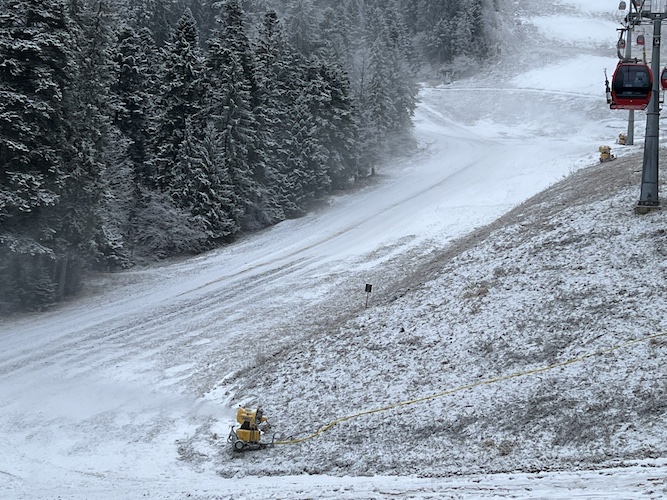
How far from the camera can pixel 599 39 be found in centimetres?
8538

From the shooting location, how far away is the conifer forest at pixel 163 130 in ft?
80.3

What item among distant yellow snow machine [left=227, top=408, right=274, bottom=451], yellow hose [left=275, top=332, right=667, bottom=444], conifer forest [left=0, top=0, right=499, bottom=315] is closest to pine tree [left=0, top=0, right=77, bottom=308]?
conifer forest [left=0, top=0, right=499, bottom=315]

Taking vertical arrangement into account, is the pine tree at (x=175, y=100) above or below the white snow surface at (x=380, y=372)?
above

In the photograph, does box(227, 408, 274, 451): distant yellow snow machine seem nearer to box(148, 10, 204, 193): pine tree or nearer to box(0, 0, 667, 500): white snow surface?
box(0, 0, 667, 500): white snow surface

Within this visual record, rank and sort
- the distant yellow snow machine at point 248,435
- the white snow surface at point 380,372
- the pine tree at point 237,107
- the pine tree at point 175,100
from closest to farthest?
the white snow surface at point 380,372
the distant yellow snow machine at point 248,435
the pine tree at point 175,100
the pine tree at point 237,107

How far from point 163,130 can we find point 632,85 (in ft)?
89.8

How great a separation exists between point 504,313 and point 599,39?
82155mm

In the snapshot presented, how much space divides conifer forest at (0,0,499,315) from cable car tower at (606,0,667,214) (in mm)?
19646

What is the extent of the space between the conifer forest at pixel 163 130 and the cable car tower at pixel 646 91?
19.6m

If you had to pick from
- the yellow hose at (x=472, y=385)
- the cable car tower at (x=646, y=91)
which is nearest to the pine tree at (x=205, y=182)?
the cable car tower at (x=646, y=91)

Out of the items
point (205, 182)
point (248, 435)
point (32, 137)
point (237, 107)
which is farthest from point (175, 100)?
point (248, 435)

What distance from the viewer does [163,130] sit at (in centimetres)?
3694

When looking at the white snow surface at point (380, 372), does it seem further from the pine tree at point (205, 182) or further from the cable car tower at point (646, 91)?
the pine tree at point (205, 182)

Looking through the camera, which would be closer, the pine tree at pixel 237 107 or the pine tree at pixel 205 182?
the pine tree at pixel 205 182
